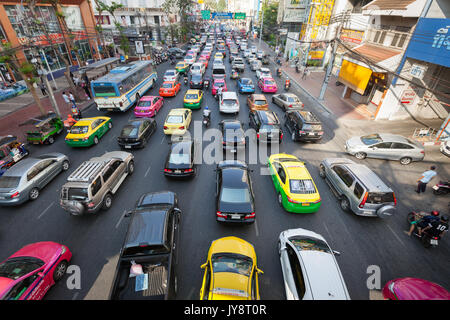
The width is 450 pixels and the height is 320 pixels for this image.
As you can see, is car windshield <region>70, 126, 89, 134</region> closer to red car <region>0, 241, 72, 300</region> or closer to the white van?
red car <region>0, 241, 72, 300</region>

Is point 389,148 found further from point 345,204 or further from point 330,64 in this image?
point 330,64

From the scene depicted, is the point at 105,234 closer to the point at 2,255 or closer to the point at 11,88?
the point at 2,255

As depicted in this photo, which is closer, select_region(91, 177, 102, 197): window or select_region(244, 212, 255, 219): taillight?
select_region(244, 212, 255, 219): taillight

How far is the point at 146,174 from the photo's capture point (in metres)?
12.4

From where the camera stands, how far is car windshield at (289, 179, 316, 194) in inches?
379

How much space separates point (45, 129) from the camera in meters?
15.0

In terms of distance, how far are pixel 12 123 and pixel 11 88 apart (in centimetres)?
887

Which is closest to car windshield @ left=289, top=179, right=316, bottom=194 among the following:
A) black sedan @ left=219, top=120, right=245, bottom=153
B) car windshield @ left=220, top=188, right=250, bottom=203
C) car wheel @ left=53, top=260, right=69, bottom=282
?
car windshield @ left=220, top=188, right=250, bottom=203

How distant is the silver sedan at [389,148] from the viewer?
43.9 feet

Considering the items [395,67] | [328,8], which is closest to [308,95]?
[395,67]

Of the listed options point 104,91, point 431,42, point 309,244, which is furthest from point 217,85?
point 309,244

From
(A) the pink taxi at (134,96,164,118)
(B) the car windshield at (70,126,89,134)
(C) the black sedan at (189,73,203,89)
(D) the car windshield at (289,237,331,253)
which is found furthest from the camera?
(C) the black sedan at (189,73,203,89)

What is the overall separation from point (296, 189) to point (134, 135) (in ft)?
33.9

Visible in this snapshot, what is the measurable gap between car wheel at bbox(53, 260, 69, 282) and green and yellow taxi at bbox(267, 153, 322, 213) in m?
8.87
